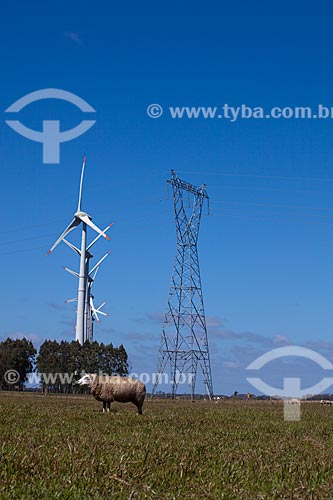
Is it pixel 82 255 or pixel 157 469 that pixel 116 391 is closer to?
pixel 157 469

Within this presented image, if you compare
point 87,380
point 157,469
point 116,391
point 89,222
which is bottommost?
point 157,469

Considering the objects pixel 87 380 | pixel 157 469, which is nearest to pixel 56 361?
pixel 87 380

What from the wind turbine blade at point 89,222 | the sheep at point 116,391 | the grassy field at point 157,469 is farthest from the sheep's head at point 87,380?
the wind turbine blade at point 89,222

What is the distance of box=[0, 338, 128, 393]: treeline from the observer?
128 m

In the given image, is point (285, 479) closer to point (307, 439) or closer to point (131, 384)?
point (307, 439)

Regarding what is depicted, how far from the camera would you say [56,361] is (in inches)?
5290

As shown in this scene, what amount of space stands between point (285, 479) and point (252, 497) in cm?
202

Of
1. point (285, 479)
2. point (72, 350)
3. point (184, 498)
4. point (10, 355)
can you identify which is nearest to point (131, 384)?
point (285, 479)

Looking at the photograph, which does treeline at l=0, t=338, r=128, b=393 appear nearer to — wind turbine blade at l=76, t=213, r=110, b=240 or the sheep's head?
wind turbine blade at l=76, t=213, r=110, b=240

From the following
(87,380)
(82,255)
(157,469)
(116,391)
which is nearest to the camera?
(157,469)

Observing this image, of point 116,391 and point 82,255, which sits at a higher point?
point 82,255

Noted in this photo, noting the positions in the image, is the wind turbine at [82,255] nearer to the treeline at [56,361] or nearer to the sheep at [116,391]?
the treeline at [56,361]

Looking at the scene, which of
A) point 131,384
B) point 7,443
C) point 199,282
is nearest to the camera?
point 7,443

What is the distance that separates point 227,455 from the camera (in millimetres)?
11773
